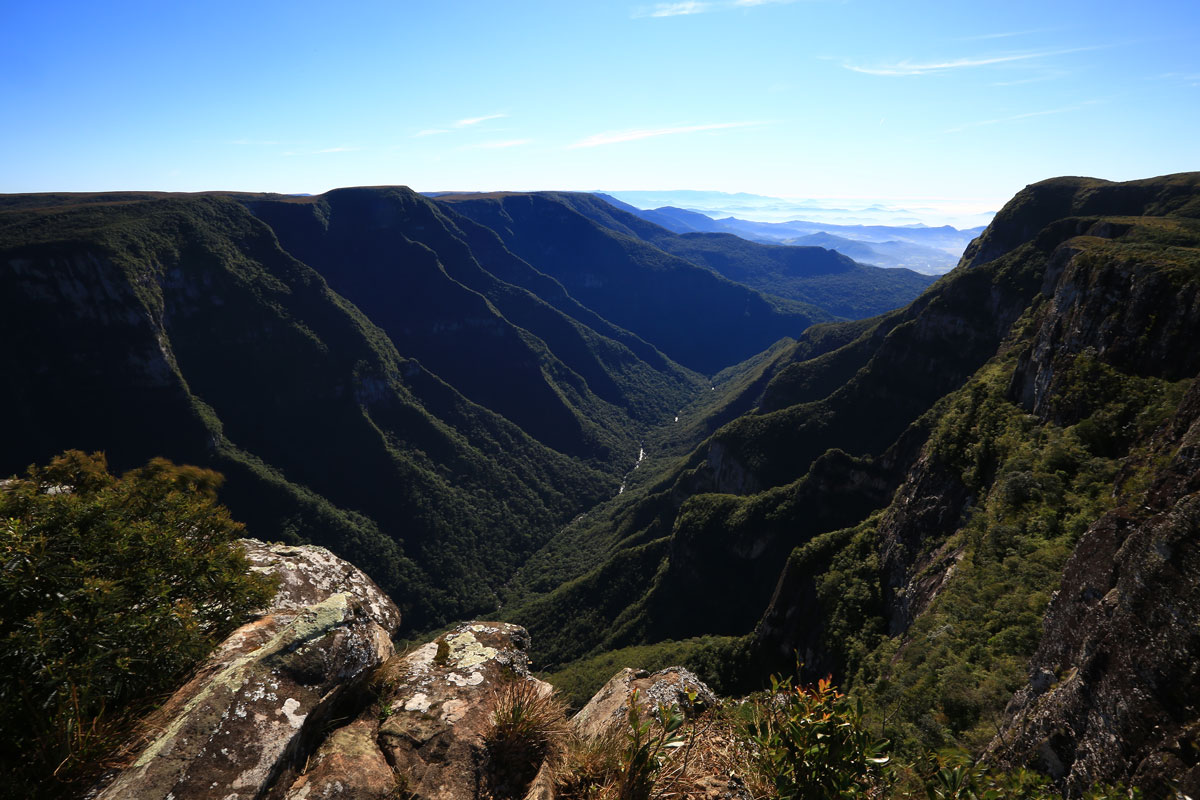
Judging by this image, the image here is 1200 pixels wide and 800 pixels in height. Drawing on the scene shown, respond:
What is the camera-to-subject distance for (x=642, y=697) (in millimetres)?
11086

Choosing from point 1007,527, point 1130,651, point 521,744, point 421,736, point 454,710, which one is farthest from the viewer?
point 1007,527

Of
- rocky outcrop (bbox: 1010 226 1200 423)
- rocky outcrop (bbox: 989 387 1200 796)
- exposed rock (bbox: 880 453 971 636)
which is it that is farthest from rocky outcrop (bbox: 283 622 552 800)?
rocky outcrop (bbox: 1010 226 1200 423)

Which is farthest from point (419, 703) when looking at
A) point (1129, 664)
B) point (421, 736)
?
point (1129, 664)

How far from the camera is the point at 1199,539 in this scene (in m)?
8.55

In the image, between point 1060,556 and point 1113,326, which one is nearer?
point 1060,556

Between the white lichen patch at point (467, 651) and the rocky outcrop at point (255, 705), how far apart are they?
1.30m

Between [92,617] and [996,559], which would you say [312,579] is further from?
[996,559]

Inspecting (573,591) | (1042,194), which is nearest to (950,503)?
(573,591)

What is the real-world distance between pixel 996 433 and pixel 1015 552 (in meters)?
15.7

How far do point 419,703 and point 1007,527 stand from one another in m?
26.3

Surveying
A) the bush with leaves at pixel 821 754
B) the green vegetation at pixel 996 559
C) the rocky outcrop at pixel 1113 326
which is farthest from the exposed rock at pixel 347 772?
the rocky outcrop at pixel 1113 326

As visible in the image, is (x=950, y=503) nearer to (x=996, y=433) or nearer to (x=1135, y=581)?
(x=996, y=433)

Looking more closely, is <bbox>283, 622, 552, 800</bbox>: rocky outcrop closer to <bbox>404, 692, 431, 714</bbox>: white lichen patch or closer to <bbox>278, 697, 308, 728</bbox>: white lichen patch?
<bbox>404, 692, 431, 714</bbox>: white lichen patch

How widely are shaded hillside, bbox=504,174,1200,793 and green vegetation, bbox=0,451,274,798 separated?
30.3ft
